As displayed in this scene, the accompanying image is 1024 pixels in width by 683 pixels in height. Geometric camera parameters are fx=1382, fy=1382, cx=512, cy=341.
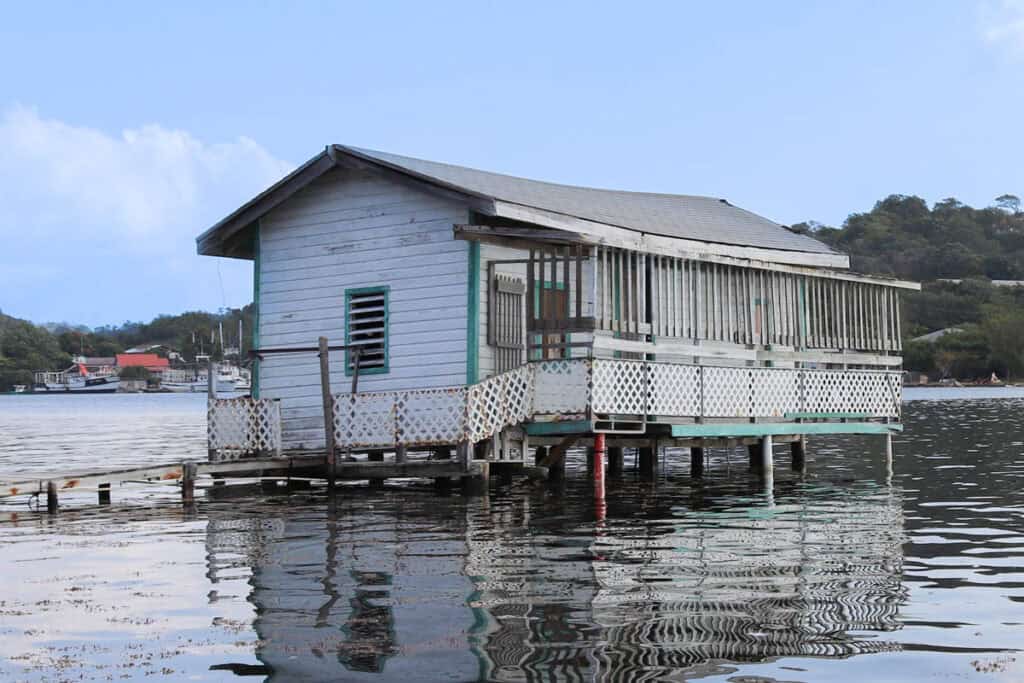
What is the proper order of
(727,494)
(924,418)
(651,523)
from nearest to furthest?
(651,523) < (727,494) < (924,418)

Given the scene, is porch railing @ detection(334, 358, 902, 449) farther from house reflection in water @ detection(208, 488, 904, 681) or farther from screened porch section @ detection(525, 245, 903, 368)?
house reflection in water @ detection(208, 488, 904, 681)

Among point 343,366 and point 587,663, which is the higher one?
point 343,366

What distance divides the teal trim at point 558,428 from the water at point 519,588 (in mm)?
1216

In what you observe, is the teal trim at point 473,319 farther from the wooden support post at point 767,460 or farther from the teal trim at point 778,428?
the wooden support post at point 767,460

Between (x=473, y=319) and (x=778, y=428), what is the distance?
696cm

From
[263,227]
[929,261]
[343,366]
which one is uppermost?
[929,261]

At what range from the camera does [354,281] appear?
2528 centimetres

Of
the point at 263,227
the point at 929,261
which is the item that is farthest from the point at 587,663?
the point at 929,261

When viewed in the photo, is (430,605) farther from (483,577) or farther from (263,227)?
(263,227)

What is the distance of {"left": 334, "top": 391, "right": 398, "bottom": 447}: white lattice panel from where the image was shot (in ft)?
76.6

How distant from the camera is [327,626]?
35.7 ft

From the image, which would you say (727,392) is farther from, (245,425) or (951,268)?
(951,268)

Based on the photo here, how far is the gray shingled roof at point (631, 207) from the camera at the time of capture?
82.5 feet

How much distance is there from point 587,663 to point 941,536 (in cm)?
913
